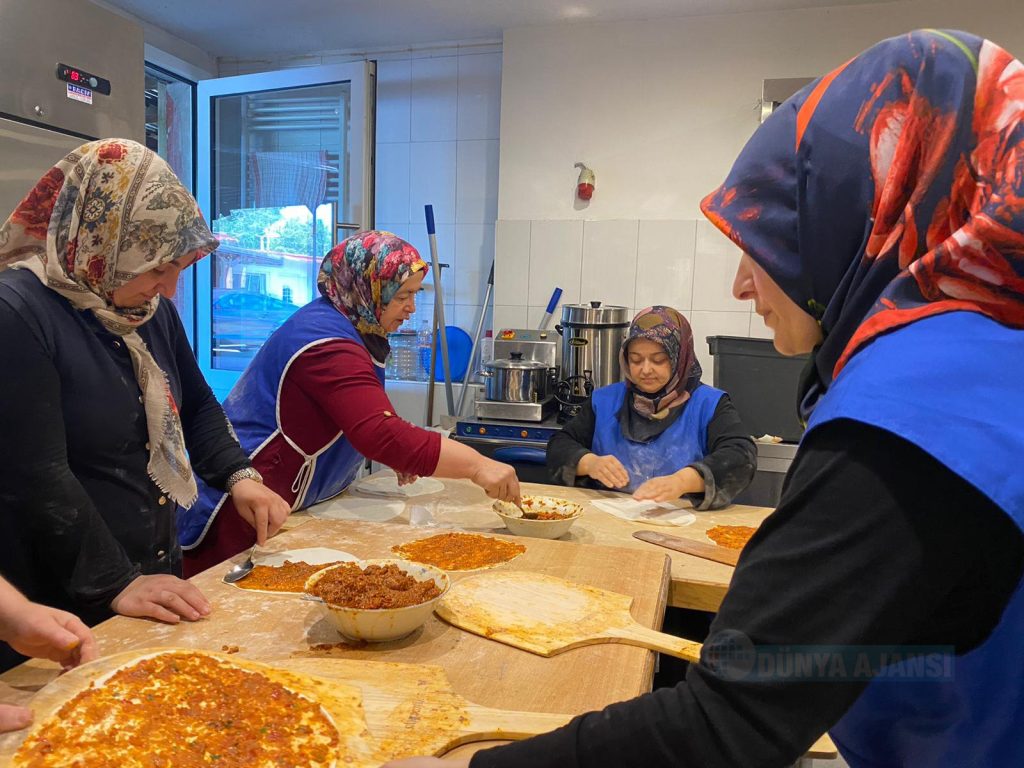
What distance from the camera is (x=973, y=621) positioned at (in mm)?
632

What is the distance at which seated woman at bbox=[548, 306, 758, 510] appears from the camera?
2.56 meters

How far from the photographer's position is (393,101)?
461 centimetres

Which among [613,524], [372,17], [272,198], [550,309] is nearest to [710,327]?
[550,309]

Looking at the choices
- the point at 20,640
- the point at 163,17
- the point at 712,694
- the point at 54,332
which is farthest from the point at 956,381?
the point at 163,17

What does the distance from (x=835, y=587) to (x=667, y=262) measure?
11.7ft

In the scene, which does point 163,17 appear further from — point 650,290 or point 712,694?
point 712,694

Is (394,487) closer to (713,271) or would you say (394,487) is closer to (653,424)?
(653,424)

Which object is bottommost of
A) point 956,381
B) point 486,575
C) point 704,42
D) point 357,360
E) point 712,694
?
point 486,575

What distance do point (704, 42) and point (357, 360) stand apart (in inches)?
115

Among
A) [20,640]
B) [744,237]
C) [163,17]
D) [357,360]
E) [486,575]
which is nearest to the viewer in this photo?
[744,237]

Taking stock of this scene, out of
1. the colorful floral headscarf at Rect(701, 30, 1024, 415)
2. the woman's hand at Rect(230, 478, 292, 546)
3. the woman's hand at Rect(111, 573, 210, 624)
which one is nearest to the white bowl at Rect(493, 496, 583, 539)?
the woman's hand at Rect(230, 478, 292, 546)

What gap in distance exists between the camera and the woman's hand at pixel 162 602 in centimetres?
127

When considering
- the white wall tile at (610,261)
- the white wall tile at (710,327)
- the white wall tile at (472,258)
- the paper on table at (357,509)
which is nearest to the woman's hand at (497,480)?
the paper on table at (357,509)

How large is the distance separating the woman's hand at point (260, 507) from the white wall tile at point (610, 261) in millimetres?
2744
